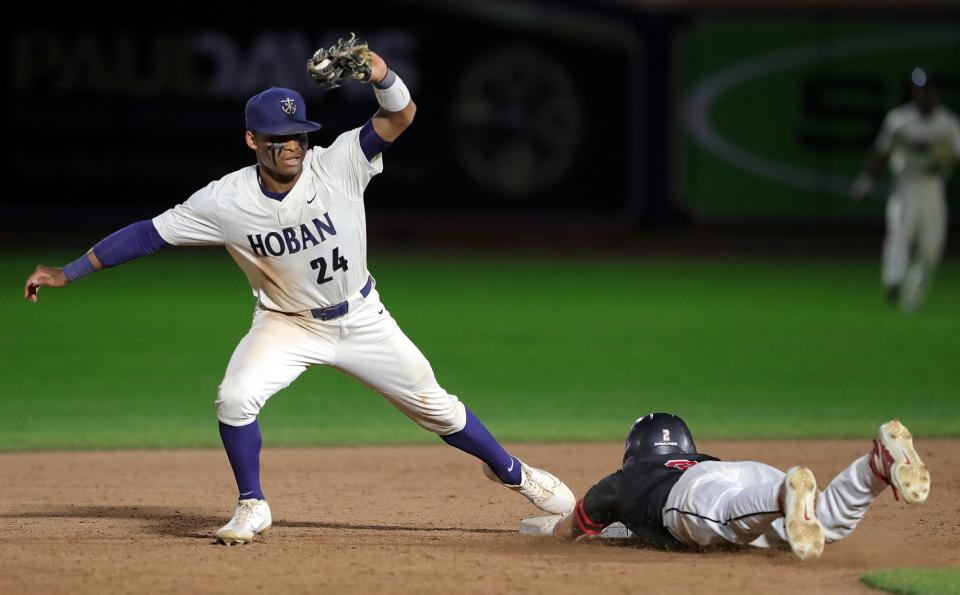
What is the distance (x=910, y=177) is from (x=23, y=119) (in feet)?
44.0

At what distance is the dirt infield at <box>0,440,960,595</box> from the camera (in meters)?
5.44

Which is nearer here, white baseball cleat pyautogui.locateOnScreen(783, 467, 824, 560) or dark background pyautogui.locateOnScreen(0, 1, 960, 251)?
white baseball cleat pyautogui.locateOnScreen(783, 467, 824, 560)

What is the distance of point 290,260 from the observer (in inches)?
244

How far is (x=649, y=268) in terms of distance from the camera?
21.1 meters

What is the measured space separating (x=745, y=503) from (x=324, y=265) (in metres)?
2.13

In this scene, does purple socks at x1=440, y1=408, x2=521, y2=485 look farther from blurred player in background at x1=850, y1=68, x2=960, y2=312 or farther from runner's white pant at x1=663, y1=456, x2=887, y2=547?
blurred player in background at x1=850, y1=68, x2=960, y2=312

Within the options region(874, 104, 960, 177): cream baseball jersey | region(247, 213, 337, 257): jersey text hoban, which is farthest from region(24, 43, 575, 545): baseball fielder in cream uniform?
region(874, 104, 960, 177): cream baseball jersey

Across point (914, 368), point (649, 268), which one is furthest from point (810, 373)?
point (649, 268)

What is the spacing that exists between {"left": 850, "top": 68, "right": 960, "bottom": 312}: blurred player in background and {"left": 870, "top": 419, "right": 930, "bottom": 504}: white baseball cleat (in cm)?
1071

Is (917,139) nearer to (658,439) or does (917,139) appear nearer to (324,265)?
(658,439)

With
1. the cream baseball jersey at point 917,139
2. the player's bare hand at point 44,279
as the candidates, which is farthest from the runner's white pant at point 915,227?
the player's bare hand at point 44,279

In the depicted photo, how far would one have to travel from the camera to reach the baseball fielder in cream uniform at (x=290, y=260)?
20.1 ft

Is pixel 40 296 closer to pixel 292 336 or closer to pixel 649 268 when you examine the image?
pixel 649 268

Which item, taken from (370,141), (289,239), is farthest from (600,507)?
(370,141)
